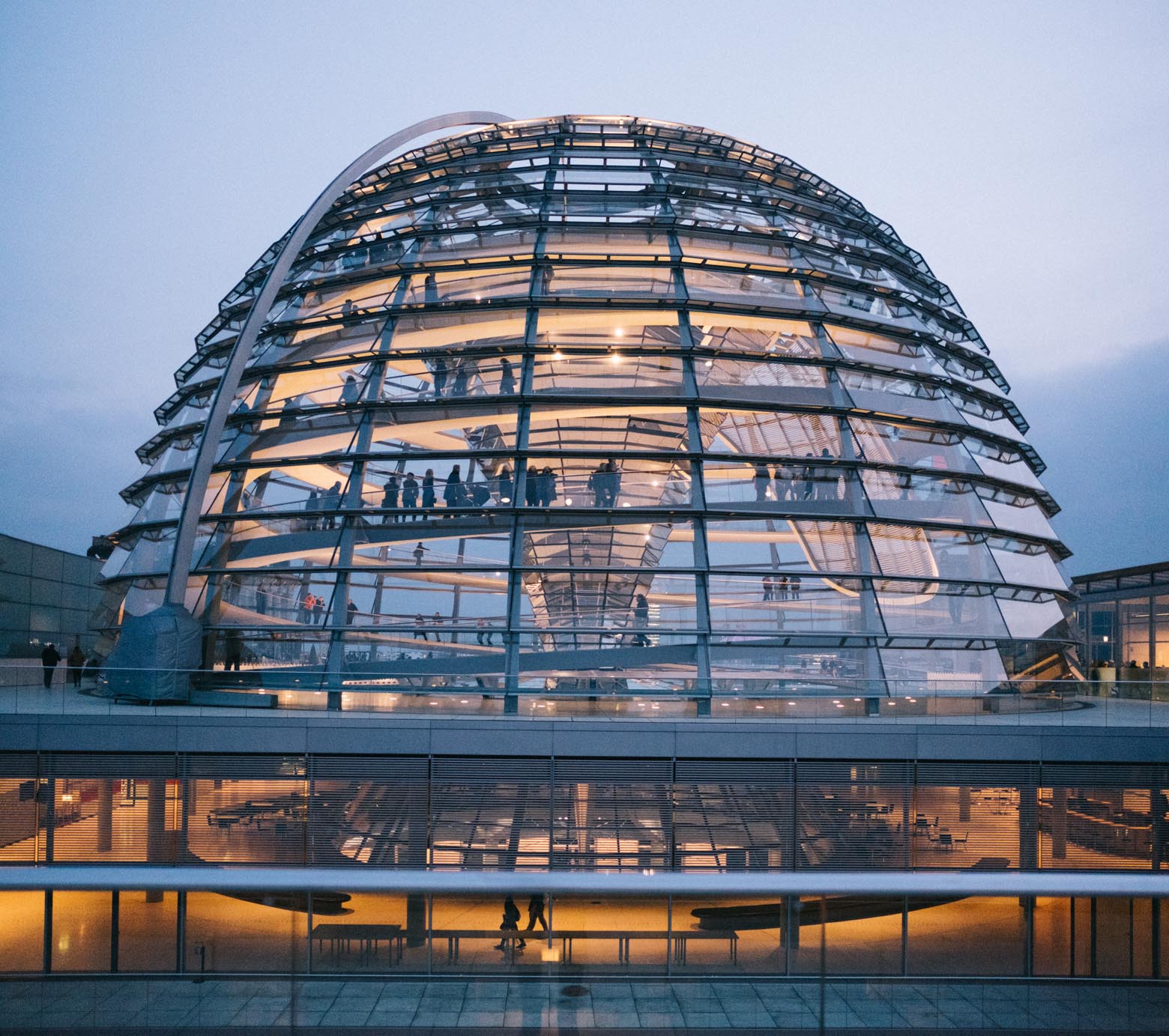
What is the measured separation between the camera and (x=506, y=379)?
20.8 meters

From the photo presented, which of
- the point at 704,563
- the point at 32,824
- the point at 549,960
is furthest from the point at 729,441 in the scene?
the point at 549,960

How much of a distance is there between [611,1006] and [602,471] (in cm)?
1572

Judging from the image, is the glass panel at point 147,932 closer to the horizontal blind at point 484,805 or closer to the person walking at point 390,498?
the horizontal blind at point 484,805

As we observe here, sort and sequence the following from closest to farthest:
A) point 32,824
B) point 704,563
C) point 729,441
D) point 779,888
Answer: point 779,888
point 32,824
point 704,563
point 729,441

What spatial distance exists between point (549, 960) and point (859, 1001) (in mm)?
1372

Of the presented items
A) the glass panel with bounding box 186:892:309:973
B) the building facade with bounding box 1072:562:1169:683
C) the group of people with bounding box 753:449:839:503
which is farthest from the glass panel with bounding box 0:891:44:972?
the building facade with bounding box 1072:562:1169:683

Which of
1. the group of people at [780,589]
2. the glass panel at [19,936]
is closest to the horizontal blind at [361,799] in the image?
the group of people at [780,589]

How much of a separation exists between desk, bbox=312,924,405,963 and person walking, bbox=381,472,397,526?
1055 cm

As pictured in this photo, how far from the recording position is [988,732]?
53.2 ft

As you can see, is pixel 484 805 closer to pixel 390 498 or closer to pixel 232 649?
pixel 232 649

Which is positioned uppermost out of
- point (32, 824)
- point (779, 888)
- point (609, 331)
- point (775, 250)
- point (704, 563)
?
point (775, 250)

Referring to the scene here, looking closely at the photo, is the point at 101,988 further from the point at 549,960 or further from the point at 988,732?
the point at 988,732

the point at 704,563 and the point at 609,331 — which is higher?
the point at 609,331

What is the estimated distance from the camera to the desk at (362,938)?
211 inches
